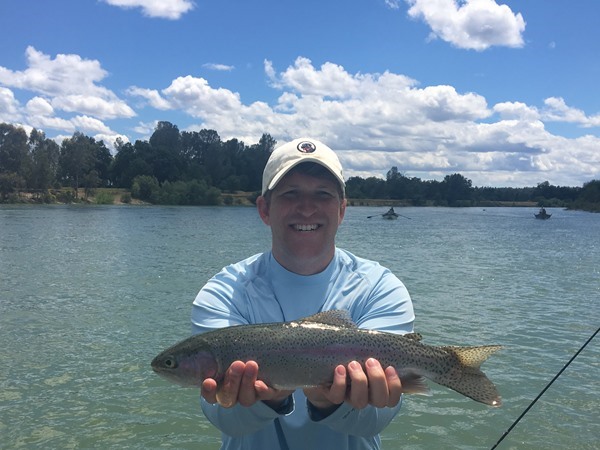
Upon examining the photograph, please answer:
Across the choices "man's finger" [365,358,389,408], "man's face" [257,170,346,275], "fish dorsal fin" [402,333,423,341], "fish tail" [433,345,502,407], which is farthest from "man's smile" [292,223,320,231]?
"fish tail" [433,345,502,407]

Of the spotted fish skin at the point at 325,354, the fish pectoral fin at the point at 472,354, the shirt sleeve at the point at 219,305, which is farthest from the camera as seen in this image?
the shirt sleeve at the point at 219,305

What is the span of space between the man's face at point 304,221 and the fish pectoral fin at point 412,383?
93 cm

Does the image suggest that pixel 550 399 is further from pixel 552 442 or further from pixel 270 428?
pixel 270 428

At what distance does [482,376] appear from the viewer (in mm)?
3750

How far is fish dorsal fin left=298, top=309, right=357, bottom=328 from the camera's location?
366 cm

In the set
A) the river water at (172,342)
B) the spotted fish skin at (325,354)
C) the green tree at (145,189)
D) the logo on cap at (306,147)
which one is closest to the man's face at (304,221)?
the logo on cap at (306,147)

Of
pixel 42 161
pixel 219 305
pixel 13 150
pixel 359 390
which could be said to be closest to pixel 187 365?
pixel 219 305

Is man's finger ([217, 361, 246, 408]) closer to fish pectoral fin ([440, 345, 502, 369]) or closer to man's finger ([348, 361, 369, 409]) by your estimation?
man's finger ([348, 361, 369, 409])

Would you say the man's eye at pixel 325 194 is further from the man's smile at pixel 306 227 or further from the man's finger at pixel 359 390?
the man's finger at pixel 359 390

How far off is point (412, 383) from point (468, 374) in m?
0.42

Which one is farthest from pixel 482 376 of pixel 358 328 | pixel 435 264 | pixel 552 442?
pixel 435 264

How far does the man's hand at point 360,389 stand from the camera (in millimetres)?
3387

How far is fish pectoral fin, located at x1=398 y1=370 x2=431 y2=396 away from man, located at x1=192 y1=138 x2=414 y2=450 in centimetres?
12

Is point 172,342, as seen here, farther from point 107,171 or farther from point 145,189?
point 107,171
